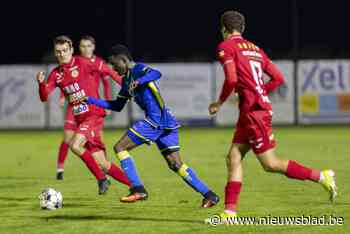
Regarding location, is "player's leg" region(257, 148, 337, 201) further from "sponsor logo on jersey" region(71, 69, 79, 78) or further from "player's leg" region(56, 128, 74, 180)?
"player's leg" region(56, 128, 74, 180)

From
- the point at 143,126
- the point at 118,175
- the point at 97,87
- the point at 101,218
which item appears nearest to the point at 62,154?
the point at 97,87

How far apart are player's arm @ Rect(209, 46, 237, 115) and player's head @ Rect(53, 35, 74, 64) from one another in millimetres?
3546

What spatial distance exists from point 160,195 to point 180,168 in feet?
5.56

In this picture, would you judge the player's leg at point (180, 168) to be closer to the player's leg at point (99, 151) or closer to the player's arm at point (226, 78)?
the player's arm at point (226, 78)

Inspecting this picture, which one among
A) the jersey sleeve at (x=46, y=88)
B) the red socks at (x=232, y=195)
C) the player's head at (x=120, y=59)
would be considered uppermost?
the player's head at (x=120, y=59)

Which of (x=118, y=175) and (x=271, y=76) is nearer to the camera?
(x=271, y=76)

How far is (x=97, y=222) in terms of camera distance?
1051 cm

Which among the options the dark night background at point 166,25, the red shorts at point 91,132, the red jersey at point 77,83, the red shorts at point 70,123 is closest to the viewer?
the red jersey at point 77,83

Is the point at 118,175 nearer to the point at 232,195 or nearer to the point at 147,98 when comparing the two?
the point at 147,98

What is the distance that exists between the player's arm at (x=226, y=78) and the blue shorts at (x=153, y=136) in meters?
1.80

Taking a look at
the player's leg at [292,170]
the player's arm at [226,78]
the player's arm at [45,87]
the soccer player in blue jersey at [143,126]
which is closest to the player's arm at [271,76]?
the player's arm at [226,78]

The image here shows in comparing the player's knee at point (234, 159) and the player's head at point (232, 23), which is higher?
the player's head at point (232, 23)

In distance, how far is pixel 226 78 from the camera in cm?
975

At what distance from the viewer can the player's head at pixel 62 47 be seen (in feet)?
42.2
